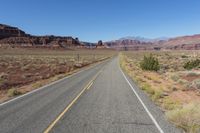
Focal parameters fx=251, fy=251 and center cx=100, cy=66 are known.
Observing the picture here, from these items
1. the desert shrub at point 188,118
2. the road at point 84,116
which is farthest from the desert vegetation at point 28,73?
the desert shrub at point 188,118

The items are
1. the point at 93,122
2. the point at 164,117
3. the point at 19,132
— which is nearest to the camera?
the point at 19,132

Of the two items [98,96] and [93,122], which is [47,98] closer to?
[98,96]

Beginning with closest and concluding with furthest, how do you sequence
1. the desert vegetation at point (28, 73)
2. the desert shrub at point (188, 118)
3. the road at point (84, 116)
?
the desert shrub at point (188, 118) → the road at point (84, 116) → the desert vegetation at point (28, 73)

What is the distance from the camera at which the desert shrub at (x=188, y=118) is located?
8.02 meters

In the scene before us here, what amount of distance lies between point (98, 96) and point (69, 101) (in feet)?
6.95

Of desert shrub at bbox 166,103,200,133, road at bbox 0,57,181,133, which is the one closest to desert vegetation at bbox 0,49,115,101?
road at bbox 0,57,181,133

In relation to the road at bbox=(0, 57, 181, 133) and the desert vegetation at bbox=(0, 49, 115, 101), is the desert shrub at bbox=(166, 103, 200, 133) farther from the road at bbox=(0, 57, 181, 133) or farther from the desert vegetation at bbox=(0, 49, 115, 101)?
the desert vegetation at bbox=(0, 49, 115, 101)

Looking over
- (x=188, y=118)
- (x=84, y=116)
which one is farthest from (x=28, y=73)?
(x=188, y=118)

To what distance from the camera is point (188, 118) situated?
28.1 feet

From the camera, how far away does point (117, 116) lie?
9836mm

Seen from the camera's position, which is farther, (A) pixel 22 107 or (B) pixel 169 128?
(A) pixel 22 107

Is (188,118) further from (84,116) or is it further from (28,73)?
(28,73)

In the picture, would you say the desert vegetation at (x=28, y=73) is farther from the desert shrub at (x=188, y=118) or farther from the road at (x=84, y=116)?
the desert shrub at (x=188, y=118)

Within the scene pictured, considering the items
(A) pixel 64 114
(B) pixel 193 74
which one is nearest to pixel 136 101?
(A) pixel 64 114
